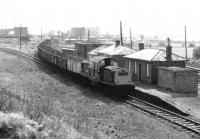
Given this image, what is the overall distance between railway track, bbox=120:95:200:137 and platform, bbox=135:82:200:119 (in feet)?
3.41

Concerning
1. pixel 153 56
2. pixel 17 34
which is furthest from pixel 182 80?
pixel 17 34

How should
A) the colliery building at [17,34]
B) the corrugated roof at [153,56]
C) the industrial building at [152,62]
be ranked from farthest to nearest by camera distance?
the colliery building at [17,34] → the corrugated roof at [153,56] → the industrial building at [152,62]

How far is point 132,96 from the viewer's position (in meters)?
26.4

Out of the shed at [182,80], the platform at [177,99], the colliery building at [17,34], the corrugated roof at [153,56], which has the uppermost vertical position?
the colliery building at [17,34]

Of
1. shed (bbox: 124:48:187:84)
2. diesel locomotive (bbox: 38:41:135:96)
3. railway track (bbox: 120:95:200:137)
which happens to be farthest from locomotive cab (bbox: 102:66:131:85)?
shed (bbox: 124:48:187:84)

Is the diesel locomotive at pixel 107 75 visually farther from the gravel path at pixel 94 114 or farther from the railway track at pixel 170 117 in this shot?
the railway track at pixel 170 117

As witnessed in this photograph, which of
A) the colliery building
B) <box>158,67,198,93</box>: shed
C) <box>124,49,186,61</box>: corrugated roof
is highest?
the colliery building

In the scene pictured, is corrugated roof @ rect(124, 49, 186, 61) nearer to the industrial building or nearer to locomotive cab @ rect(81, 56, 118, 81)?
the industrial building

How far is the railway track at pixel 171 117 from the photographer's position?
16.6 meters

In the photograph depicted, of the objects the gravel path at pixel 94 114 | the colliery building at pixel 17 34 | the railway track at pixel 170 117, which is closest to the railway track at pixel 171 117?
the railway track at pixel 170 117

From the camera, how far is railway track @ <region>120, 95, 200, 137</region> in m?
16.6

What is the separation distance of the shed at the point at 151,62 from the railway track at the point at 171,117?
326 inches

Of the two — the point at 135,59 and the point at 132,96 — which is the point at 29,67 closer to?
the point at 135,59

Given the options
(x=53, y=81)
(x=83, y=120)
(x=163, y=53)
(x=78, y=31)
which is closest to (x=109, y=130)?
(x=83, y=120)
